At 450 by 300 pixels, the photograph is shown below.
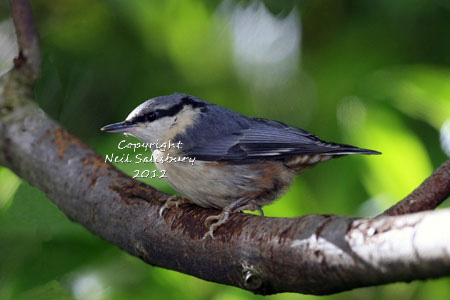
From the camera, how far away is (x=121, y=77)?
2.33 metres


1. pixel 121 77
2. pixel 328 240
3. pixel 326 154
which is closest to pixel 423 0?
pixel 326 154

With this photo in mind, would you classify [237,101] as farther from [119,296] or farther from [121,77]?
[119,296]

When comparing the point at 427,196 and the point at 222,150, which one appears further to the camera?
the point at 222,150

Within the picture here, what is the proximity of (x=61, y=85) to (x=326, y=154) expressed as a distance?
1.22m

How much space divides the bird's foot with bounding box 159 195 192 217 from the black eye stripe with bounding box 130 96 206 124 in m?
0.30

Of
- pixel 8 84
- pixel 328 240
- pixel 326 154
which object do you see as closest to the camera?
pixel 328 240

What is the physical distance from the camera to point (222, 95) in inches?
87.4

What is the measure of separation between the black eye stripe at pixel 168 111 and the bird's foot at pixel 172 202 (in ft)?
0.99

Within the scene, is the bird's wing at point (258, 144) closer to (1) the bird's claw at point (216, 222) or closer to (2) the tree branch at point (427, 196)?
(1) the bird's claw at point (216, 222)

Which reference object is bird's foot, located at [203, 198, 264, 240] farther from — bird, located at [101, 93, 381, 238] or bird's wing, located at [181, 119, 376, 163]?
bird's wing, located at [181, 119, 376, 163]

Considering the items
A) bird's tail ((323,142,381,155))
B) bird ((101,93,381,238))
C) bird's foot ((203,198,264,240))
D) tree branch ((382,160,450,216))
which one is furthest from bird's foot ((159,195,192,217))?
tree branch ((382,160,450,216))

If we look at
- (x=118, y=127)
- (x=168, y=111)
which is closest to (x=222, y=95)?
(x=168, y=111)

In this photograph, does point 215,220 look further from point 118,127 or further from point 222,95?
point 222,95

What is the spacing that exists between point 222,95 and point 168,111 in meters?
0.32
